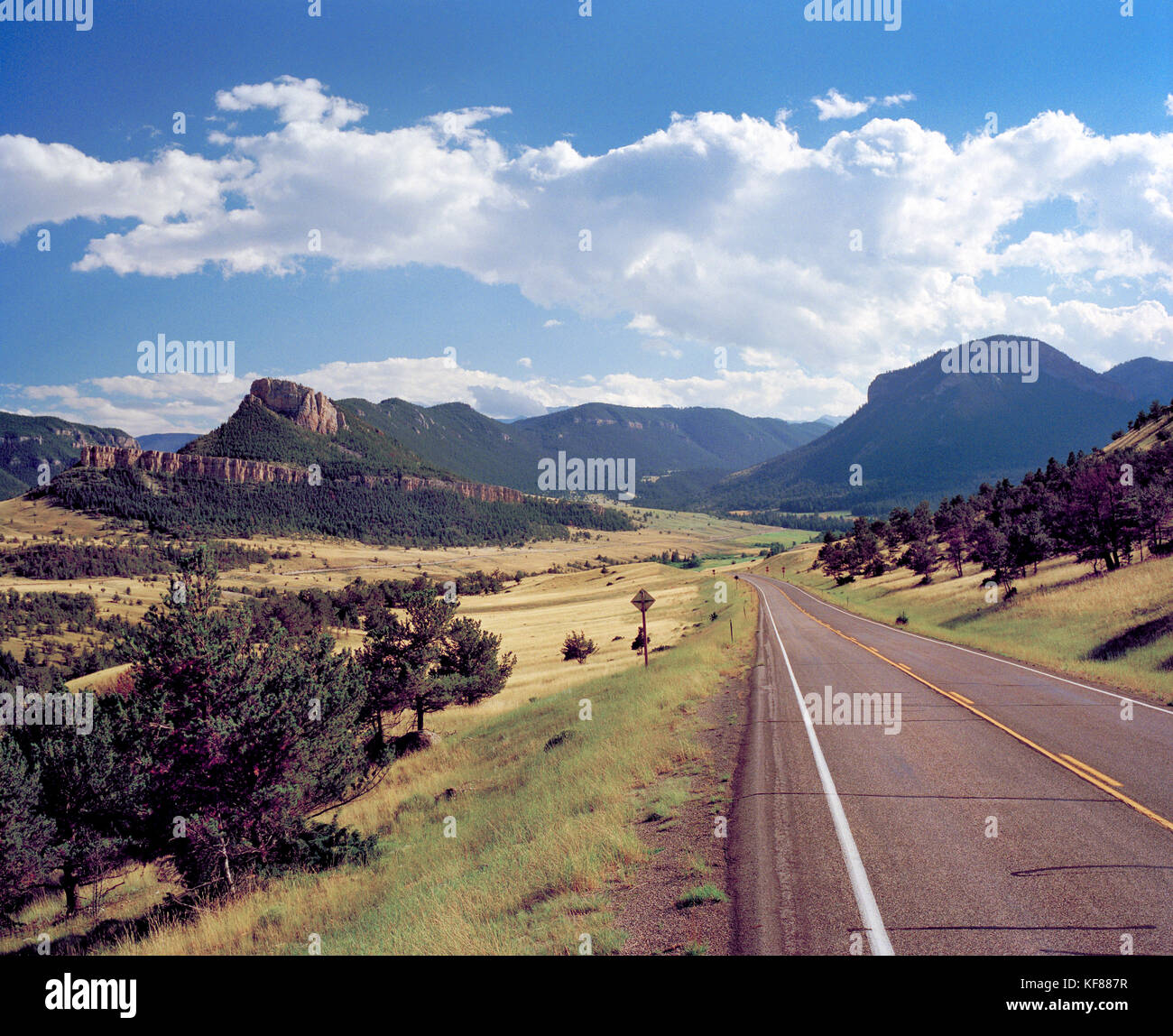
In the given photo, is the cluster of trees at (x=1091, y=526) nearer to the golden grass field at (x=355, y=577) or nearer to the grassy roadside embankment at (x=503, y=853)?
the golden grass field at (x=355, y=577)

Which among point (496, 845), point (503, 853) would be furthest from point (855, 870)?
Answer: point (496, 845)

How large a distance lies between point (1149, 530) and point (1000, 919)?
163 ft

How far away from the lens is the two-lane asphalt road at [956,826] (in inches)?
219

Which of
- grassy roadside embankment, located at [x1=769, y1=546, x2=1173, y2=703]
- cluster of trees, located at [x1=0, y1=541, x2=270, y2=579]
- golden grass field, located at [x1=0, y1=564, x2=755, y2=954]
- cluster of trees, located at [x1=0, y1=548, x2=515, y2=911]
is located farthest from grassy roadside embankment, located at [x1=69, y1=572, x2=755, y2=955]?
cluster of trees, located at [x1=0, y1=541, x2=270, y2=579]

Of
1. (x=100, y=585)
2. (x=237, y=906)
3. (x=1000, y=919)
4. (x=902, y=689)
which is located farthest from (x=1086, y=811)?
(x=100, y=585)

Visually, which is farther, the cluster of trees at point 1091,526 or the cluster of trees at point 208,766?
the cluster of trees at point 1091,526

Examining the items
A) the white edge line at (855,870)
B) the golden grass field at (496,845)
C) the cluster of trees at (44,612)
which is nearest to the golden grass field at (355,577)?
the cluster of trees at (44,612)

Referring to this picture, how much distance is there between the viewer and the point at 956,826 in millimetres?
8031

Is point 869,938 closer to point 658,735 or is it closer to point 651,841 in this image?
point 651,841

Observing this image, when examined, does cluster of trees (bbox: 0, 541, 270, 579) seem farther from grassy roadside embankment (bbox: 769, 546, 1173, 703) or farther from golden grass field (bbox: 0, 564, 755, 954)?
grassy roadside embankment (bbox: 769, 546, 1173, 703)

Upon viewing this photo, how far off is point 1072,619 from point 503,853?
3246 cm

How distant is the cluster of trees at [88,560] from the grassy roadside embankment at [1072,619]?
118459 mm

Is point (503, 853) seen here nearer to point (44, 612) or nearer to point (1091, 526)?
point (1091, 526)

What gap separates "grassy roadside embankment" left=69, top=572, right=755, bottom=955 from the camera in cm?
679
